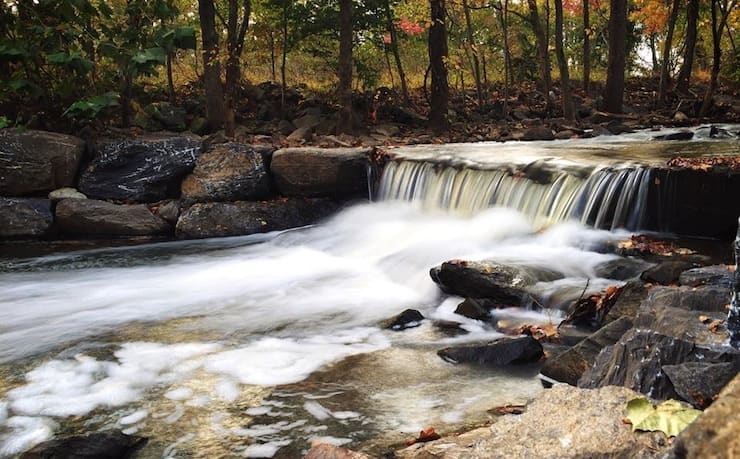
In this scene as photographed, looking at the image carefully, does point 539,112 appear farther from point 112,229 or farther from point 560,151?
point 112,229

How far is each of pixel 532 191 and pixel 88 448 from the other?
267 inches

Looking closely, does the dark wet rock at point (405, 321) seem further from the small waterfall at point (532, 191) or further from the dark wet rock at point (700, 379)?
the dark wet rock at point (700, 379)

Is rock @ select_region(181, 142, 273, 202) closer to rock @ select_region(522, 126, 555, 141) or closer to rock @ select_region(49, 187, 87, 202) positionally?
rock @ select_region(49, 187, 87, 202)

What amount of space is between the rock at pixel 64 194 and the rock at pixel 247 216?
6.23ft

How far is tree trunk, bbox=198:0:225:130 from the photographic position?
13.5 meters

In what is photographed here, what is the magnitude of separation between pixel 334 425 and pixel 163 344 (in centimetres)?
240

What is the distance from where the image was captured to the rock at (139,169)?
36.9ft

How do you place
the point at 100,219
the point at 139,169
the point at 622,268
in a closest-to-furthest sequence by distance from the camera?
the point at 622,268
the point at 100,219
the point at 139,169

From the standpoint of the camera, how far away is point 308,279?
8.14 meters

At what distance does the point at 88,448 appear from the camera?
336 centimetres

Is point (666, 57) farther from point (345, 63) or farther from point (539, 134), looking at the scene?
point (345, 63)

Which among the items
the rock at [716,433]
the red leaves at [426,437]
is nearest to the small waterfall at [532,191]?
the red leaves at [426,437]

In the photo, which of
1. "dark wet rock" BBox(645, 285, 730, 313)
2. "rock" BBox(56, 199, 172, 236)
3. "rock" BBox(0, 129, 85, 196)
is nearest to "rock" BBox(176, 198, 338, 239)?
"rock" BBox(56, 199, 172, 236)

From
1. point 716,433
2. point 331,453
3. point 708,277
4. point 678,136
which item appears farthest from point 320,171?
point 716,433
